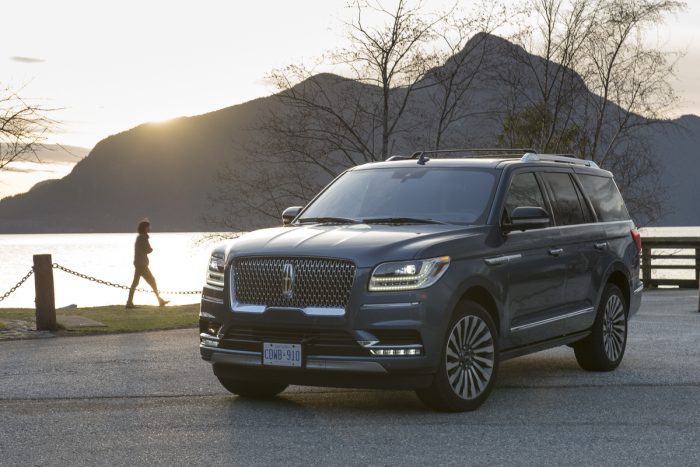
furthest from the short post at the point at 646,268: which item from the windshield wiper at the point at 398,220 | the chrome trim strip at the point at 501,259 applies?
the windshield wiper at the point at 398,220

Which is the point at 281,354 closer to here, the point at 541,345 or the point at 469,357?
the point at 469,357

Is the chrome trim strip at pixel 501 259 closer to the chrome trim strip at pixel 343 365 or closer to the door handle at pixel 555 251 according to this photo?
the door handle at pixel 555 251

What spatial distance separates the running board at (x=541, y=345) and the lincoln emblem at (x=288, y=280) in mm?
1949

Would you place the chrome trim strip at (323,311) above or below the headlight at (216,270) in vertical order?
below

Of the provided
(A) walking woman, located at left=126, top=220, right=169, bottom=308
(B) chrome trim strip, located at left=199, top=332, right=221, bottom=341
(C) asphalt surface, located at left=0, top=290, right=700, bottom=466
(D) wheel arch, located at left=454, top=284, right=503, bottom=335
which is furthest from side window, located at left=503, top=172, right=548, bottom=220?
(A) walking woman, located at left=126, top=220, right=169, bottom=308

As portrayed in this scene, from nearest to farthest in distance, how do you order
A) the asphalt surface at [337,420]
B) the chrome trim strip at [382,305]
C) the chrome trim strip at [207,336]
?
the asphalt surface at [337,420]
the chrome trim strip at [382,305]
the chrome trim strip at [207,336]

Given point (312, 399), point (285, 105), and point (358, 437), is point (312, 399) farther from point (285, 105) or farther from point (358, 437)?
point (285, 105)

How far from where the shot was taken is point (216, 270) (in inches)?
333

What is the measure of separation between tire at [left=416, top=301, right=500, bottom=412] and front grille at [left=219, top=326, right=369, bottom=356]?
713 mm

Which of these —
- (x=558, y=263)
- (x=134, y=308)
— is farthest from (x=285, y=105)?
(x=558, y=263)

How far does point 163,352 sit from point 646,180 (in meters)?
23.8

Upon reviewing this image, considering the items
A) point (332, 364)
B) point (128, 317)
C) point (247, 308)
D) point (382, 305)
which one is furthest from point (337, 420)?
point (128, 317)

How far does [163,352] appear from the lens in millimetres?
12984

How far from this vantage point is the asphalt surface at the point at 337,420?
670 cm
